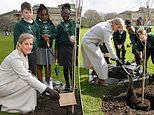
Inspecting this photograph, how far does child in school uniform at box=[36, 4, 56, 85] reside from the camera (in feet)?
18.6

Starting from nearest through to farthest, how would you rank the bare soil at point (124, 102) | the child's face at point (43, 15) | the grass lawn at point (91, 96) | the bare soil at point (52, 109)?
the bare soil at point (52, 109)
the bare soil at point (124, 102)
the grass lawn at point (91, 96)
the child's face at point (43, 15)

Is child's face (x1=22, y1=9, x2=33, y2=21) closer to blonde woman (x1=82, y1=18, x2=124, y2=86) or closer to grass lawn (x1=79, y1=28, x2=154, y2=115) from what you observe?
grass lawn (x1=79, y1=28, x2=154, y2=115)

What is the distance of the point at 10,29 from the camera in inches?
240

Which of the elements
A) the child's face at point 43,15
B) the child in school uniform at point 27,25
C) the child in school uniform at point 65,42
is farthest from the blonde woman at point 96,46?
the child in school uniform at point 27,25

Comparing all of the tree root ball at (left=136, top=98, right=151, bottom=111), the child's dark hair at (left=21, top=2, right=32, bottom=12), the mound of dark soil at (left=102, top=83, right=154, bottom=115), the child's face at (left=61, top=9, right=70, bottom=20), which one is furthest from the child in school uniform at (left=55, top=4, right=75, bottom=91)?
the tree root ball at (left=136, top=98, right=151, bottom=111)

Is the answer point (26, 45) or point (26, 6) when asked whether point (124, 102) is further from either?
point (26, 6)

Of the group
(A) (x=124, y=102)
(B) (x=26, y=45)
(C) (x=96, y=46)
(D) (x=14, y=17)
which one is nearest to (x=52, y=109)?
(B) (x=26, y=45)

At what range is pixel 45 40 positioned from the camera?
18.8 ft

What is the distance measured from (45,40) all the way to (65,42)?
411 mm

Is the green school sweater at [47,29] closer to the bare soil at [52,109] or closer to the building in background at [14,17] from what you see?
the building in background at [14,17]

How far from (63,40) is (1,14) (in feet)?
4.42

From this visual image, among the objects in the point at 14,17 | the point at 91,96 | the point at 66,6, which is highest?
the point at 66,6

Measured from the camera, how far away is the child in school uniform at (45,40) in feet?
18.6

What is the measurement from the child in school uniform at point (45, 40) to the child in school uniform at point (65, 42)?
0.17m
